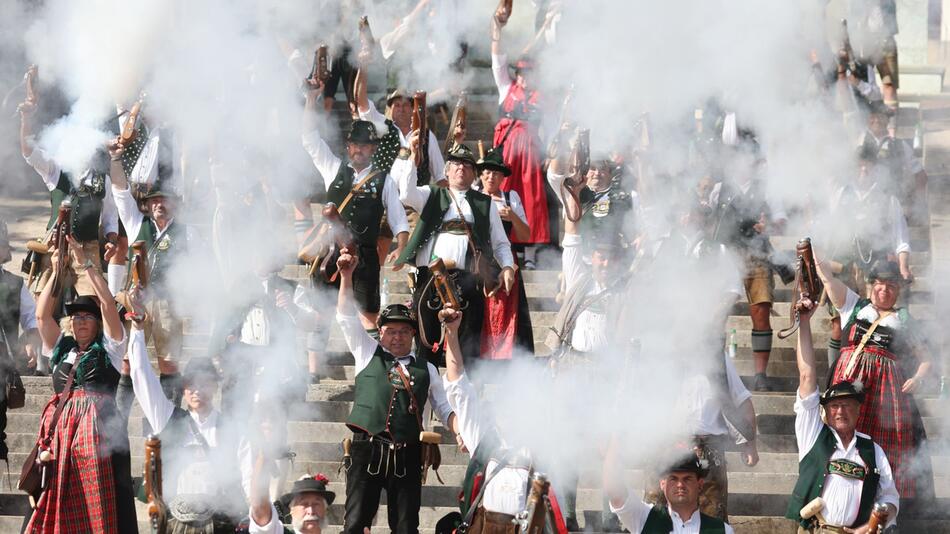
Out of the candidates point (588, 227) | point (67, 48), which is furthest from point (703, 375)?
point (67, 48)

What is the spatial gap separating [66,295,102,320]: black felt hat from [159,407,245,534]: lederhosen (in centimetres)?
86

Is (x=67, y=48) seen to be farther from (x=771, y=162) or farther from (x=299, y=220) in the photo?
(x=771, y=162)

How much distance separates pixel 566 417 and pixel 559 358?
79 centimetres

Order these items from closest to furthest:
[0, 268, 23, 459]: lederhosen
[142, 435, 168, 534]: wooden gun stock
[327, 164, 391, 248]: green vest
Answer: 1. [142, 435, 168, 534]: wooden gun stock
2. [0, 268, 23, 459]: lederhosen
3. [327, 164, 391, 248]: green vest

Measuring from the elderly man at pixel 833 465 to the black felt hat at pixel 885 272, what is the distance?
4.36 ft

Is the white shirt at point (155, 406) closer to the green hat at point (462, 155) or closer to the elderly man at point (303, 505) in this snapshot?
the elderly man at point (303, 505)

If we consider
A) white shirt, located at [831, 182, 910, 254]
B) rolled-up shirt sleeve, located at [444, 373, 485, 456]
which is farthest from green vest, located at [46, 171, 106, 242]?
white shirt, located at [831, 182, 910, 254]

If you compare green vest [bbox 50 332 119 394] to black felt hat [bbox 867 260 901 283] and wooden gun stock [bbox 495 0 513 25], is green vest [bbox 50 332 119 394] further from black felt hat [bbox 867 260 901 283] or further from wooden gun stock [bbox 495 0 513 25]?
black felt hat [bbox 867 260 901 283]

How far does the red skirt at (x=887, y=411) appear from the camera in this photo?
10875mm

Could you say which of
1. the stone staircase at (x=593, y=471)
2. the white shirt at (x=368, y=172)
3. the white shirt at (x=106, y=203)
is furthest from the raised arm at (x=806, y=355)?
the white shirt at (x=106, y=203)

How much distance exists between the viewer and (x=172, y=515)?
30.8ft

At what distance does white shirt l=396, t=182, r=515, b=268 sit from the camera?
38.4ft

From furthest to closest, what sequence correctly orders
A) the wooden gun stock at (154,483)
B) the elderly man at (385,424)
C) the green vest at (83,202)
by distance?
the green vest at (83,202), the elderly man at (385,424), the wooden gun stock at (154,483)

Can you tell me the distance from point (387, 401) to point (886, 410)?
11.2 ft
